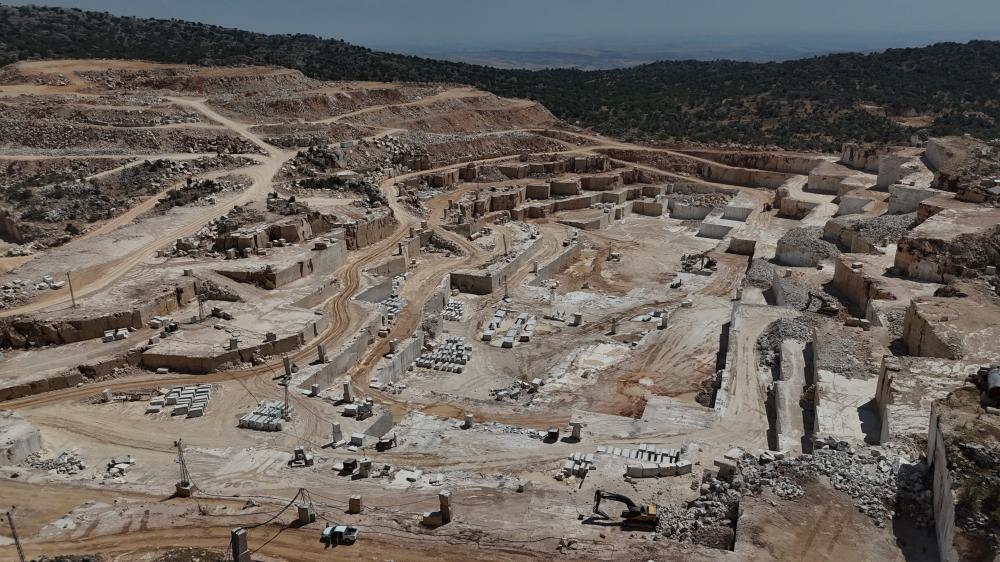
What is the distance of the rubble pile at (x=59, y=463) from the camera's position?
13018 mm

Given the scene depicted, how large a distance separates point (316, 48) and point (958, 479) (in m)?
73.7

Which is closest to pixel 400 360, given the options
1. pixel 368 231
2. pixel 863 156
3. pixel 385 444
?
pixel 385 444

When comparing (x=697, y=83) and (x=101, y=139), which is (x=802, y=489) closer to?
(x=101, y=139)

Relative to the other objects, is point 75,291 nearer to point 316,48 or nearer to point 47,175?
point 47,175

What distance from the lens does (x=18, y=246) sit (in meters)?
26.4

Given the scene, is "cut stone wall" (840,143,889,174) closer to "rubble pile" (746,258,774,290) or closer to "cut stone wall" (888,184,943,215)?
"cut stone wall" (888,184,943,215)

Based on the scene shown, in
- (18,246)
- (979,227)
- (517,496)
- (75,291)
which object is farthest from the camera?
(18,246)

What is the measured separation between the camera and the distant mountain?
54.0 meters

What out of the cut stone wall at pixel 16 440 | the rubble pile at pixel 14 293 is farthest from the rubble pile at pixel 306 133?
the cut stone wall at pixel 16 440

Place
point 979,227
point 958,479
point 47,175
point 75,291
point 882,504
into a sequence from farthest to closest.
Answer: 1. point 47,175
2. point 979,227
3. point 75,291
4. point 882,504
5. point 958,479

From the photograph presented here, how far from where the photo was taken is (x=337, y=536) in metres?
10.6

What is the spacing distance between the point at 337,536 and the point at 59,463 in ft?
21.9

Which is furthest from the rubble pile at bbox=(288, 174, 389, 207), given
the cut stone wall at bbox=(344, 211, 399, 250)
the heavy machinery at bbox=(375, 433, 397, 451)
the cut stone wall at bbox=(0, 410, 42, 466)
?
the cut stone wall at bbox=(0, 410, 42, 466)

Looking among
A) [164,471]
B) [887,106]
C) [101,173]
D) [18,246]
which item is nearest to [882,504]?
[164,471]
